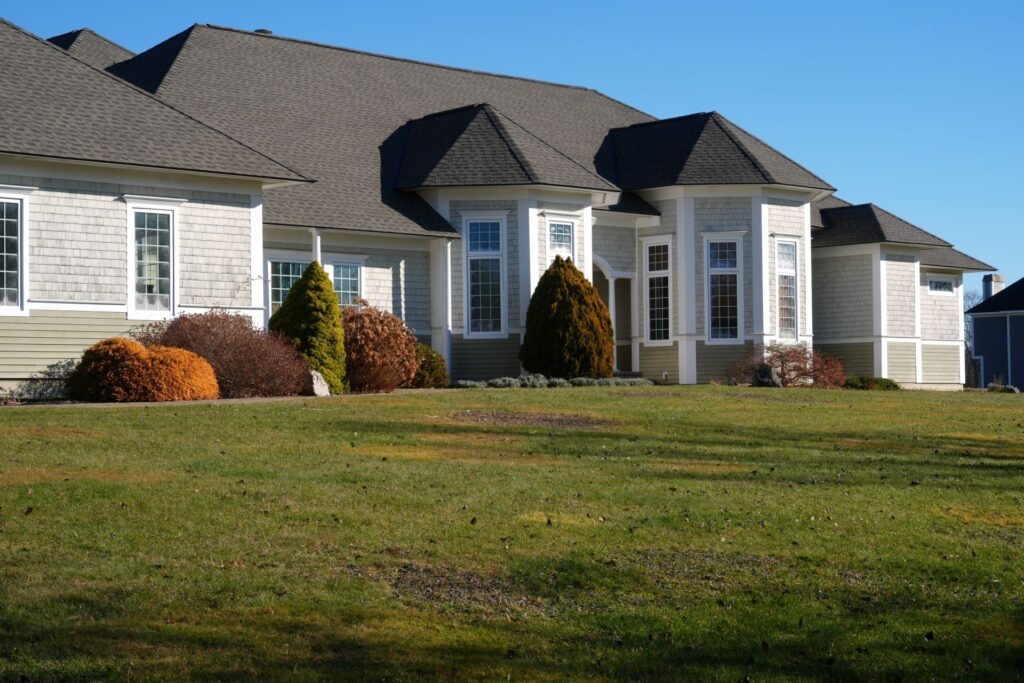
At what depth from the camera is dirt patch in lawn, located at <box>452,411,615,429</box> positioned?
1825 centimetres

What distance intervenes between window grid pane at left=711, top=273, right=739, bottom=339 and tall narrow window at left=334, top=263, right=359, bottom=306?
925 cm

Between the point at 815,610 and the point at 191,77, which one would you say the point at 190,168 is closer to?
the point at 191,77

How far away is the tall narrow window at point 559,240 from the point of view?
29906 mm

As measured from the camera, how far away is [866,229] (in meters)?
36.8

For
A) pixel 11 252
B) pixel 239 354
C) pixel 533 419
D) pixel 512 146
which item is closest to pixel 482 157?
pixel 512 146

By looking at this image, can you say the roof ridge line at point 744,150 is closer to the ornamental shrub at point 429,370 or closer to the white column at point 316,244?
the ornamental shrub at point 429,370

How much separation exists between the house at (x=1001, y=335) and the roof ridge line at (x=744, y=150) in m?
25.5

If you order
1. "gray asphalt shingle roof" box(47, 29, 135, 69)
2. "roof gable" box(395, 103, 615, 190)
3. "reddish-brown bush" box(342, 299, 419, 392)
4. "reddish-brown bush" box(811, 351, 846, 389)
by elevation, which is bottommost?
"reddish-brown bush" box(811, 351, 846, 389)

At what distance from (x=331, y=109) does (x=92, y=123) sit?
9290 mm

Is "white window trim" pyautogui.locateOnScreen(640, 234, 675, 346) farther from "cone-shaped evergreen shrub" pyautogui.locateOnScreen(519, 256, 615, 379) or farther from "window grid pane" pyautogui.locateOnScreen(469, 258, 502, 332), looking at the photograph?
"window grid pane" pyautogui.locateOnScreen(469, 258, 502, 332)

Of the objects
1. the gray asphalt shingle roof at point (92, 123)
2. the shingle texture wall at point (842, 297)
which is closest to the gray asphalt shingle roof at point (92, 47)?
the gray asphalt shingle roof at point (92, 123)

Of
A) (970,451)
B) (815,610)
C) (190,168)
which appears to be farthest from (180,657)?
(190,168)

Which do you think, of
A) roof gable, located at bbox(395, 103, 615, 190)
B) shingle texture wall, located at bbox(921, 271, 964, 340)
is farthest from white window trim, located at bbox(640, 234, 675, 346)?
shingle texture wall, located at bbox(921, 271, 964, 340)

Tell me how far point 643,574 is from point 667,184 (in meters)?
23.9
